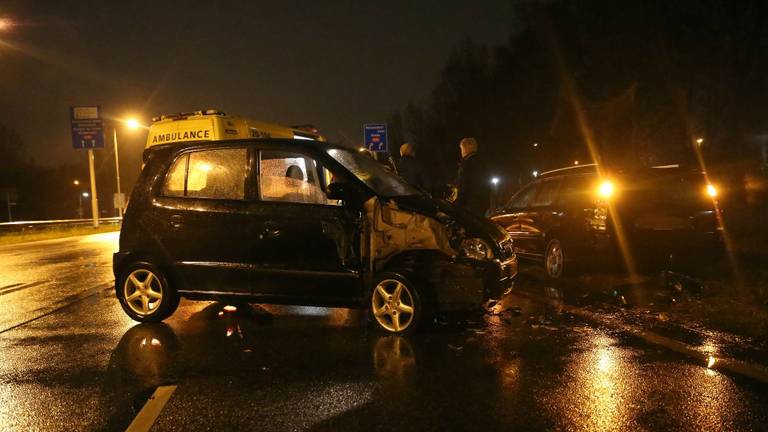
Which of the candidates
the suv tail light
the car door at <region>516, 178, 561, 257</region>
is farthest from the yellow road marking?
the car door at <region>516, 178, 561, 257</region>

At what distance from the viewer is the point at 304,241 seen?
557 cm

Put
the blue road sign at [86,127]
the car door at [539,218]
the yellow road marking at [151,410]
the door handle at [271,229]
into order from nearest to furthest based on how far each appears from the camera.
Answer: the yellow road marking at [151,410] → the door handle at [271,229] → the car door at [539,218] → the blue road sign at [86,127]

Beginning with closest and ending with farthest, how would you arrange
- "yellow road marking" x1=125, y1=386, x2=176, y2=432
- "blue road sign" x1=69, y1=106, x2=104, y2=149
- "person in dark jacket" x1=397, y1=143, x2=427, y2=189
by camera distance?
"yellow road marking" x1=125, y1=386, x2=176, y2=432
"person in dark jacket" x1=397, y1=143, x2=427, y2=189
"blue road sign" x1=69, y1=106, x2=104, y2=149

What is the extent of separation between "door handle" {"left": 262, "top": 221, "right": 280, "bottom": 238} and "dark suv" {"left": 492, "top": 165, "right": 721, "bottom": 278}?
453cm

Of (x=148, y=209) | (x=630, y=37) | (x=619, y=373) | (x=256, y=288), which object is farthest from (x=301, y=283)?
(x=630, y=37)

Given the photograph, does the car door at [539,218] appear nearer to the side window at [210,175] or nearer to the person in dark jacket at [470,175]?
the person in dark jacket at [470,175]

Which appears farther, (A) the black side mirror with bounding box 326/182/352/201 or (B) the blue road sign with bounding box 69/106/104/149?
(B) the blue road sign with bounding box 69/106/104/149

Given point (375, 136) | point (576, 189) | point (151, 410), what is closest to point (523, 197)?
point (576, 189)

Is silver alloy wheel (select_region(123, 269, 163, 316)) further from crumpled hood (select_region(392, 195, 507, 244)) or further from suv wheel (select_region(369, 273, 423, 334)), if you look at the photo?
crumpled hood (select_region(392, 195, 507, 244))

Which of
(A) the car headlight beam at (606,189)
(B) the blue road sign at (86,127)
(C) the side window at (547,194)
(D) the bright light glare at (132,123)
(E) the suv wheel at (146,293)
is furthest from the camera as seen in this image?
(D) the bright light glare at (132,123)

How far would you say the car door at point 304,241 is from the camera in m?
5.52

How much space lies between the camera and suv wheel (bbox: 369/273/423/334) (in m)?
5.33

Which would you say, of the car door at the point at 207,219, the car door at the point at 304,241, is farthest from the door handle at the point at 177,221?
the car door at the point at 304,241

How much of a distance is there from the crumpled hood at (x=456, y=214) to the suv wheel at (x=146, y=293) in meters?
2.54
